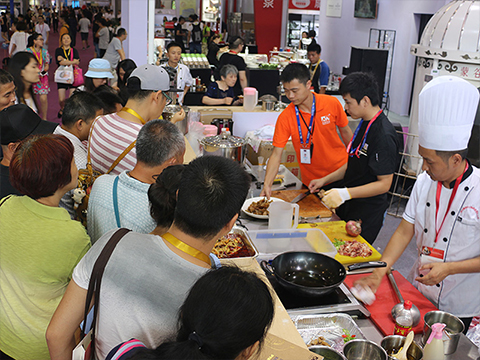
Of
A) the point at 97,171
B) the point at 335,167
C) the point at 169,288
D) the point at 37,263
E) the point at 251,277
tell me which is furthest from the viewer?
the point at 335,167

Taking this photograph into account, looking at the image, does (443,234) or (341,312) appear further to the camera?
(443,234)

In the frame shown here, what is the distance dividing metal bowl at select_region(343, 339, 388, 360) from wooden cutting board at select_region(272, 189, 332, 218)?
3.91 ft

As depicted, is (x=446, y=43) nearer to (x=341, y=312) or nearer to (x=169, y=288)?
(x=341, y=312)

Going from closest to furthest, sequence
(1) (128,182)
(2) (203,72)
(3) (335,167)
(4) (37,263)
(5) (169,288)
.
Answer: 1. (5) (169,288)
2. (4) (37,263)
3. (1) (128,182)
4. (3) (335,167)
5. (2) (203,72)

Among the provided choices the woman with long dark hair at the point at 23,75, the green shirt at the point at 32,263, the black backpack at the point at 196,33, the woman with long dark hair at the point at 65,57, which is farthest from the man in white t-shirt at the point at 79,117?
the black backpack at the point at 196,33

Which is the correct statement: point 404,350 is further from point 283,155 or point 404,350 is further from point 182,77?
point 182,77

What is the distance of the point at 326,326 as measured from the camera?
5.92ft

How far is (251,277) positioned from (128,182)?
0.95m

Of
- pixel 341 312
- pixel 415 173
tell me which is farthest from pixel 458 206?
pixel 415 173

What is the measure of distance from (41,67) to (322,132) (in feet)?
17.3

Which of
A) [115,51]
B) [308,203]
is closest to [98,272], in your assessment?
[308,203]

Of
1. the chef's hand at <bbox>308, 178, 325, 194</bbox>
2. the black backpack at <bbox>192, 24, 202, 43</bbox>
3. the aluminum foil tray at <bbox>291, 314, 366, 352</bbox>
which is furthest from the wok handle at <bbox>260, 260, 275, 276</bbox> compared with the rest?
the black backpack at <bbox>192, 24, 202, 43</bbox>

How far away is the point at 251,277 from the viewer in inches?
39.8

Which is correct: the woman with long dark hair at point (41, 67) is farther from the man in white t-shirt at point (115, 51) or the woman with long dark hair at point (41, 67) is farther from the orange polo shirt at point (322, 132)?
→ the orange polo shirt at point (322, 132)
